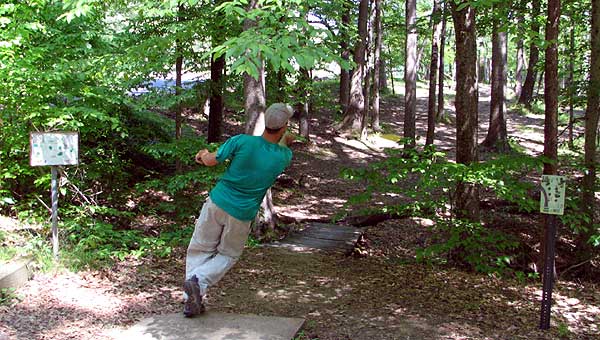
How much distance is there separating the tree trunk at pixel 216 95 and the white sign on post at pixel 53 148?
491cm

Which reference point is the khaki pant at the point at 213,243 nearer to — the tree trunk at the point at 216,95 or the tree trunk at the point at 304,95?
the tree trunk at the point at 216,95

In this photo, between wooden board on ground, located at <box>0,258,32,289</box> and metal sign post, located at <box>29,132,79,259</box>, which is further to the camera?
metal sign post, located at <box>29,132,79,259</box>

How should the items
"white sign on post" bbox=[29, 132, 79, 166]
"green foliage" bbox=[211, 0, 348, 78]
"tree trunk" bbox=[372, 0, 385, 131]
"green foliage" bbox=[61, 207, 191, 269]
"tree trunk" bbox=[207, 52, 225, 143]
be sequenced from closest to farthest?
1. "green foliage" bbox=[211, 0, 348, 78]
2. "white sign on post" bbox=[29, 132, 79, 166]
3. "green foliage" bbox=[61, 207, 191, 269]
4. "tree trunk" bbox=[207, 52, 225, 143]
5. "tree trunk" bbox=[372, 0, 385, 131]

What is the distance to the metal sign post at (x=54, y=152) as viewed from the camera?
566 cm

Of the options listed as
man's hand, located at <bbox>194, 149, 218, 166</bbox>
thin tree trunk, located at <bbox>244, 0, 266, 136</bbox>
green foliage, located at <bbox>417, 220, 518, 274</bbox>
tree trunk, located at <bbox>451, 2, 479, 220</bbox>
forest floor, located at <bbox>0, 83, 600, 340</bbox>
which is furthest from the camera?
thin tree trunk, located at <bbox>244, 0, 266, 136</bbox>

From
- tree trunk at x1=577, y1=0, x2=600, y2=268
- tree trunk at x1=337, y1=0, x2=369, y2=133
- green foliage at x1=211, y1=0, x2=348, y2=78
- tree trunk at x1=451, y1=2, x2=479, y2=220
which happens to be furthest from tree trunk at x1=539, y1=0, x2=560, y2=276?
tree trunk at x1=337, y1=0, x2=369, y2=133

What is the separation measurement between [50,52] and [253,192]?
5.14 meters

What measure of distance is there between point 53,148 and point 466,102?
557 cm

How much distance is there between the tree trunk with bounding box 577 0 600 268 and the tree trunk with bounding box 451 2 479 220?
1584 millimetres

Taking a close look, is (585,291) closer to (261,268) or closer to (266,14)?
(261,268)

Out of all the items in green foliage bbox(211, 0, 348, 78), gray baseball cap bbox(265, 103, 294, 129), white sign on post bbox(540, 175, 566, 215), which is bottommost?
white sign on post bbox(540, 175, 566, 215)

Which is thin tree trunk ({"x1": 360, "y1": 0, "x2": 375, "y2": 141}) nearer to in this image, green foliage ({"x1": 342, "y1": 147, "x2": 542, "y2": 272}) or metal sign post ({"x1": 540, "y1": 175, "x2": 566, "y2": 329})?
green foliage ({"x1": 342, "y1": 147, "x2": 542, "y2": 272})

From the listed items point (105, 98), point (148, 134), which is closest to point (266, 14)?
point (105, 98)

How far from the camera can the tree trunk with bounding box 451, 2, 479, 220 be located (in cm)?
721
